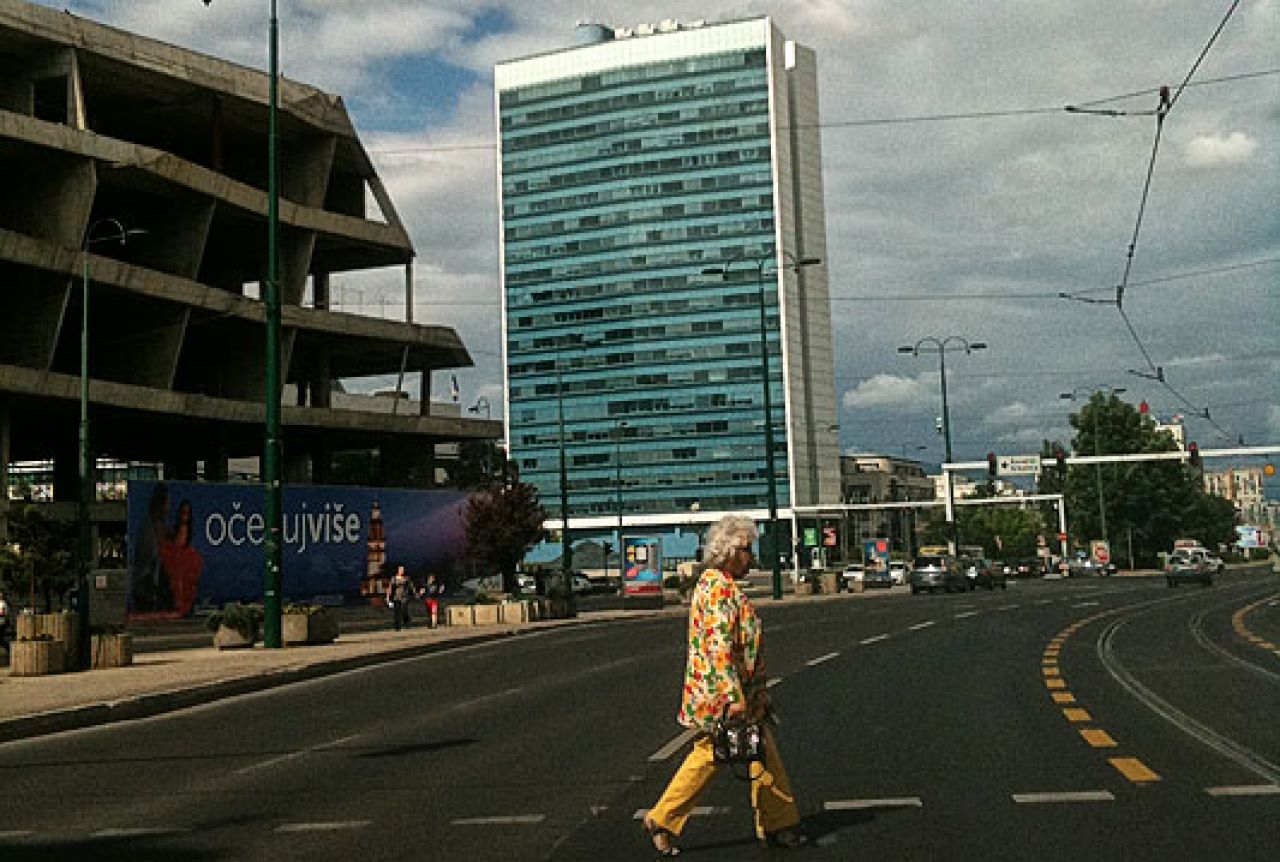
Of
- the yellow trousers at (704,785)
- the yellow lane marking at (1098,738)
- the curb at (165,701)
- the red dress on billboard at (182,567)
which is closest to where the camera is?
the yellow trousers at (704,785)

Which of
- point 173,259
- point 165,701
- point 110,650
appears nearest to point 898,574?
point 173,259

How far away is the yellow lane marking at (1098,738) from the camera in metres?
10.4

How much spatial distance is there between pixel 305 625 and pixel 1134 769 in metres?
21.9

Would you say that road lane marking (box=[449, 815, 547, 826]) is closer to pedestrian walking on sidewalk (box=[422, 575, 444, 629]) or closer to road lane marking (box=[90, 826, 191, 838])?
road lane marking (box=[90, 826, 191, 838])

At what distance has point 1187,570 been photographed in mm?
62250

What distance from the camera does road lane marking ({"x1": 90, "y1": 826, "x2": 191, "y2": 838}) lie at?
812cm

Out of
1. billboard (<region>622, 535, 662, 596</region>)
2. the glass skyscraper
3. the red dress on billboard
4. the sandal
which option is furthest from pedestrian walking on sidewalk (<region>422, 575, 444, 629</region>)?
the glass skyscraper

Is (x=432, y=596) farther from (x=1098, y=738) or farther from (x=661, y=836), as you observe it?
(x=661, y=836)

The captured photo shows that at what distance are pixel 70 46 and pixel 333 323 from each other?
1470 cm

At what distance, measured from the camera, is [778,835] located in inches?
278

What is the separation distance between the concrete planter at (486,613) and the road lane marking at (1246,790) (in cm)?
3013

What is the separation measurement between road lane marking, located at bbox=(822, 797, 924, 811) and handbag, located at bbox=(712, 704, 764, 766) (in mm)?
1626

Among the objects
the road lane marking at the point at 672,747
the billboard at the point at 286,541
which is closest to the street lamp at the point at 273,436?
the billboard at the point at 286,541

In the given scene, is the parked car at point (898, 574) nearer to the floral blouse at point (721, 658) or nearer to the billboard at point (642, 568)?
the billboard at point (642, 568)
